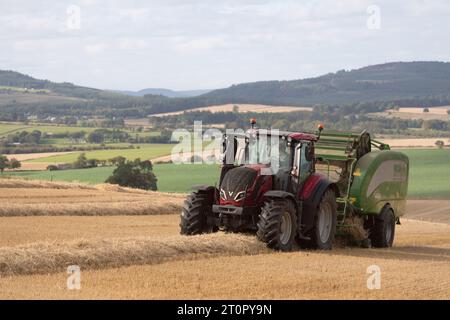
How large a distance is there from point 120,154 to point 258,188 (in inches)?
2351

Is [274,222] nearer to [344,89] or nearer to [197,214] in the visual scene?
[197,214]

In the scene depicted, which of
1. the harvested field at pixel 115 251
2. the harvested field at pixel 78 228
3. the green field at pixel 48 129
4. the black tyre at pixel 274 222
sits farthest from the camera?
the green field at pixel 48 129

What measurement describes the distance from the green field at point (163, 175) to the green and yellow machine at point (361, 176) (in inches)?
1382

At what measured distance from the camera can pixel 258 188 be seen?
17.0 meters

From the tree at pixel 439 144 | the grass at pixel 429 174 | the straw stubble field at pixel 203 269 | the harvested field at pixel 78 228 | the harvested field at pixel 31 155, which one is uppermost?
the straw stubble field at pixel 203 269

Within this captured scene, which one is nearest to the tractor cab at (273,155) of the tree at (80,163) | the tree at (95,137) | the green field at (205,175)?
the green field at (205,175)

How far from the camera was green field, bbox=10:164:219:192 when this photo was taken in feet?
193

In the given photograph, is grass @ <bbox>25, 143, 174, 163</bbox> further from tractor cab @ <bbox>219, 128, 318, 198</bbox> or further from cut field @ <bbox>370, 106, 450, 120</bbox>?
tractor cab @ <bbox>219, 128, 318, 198</bbox>

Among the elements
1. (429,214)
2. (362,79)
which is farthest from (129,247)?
(362,79)

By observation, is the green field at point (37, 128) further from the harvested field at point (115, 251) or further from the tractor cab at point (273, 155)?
the harvested field at point (115, 251)

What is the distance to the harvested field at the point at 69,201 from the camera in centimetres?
2824

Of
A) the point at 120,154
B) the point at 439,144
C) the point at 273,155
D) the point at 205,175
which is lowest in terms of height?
the point at 205,175

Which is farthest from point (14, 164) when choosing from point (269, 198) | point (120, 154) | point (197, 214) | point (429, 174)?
point (269, 198)

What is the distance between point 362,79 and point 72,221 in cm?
17823
